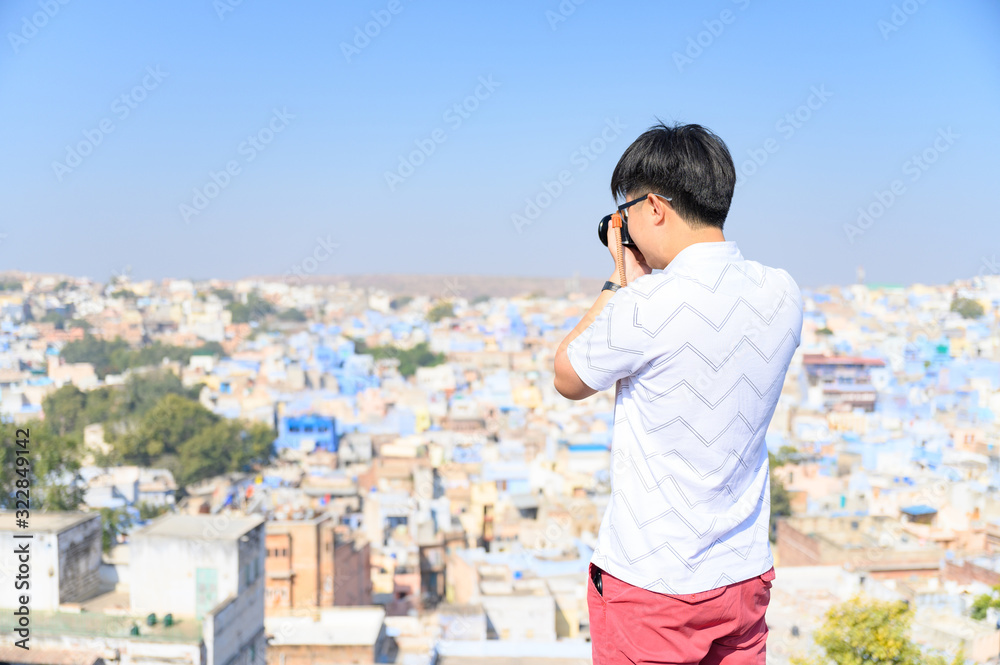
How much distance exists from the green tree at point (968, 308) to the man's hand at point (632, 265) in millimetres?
32977

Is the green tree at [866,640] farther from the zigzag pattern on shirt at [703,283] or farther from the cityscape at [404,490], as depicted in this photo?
the zigzag pattern on shirt at [703,283]

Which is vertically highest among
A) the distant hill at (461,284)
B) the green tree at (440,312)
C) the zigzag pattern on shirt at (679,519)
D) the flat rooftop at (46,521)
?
the distant hill at (461,284)

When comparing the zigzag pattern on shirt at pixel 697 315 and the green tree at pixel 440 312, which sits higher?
the green tree at pixel 440 312

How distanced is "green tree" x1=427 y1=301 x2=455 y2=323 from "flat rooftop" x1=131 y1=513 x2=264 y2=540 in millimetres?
36595

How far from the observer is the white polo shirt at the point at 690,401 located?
2.37ft

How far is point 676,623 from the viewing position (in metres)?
0.75

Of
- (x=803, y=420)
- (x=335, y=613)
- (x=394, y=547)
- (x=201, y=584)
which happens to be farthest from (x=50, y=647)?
(x=803, y=420)

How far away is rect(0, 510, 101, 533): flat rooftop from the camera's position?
434cm

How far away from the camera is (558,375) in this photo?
0.77 meters

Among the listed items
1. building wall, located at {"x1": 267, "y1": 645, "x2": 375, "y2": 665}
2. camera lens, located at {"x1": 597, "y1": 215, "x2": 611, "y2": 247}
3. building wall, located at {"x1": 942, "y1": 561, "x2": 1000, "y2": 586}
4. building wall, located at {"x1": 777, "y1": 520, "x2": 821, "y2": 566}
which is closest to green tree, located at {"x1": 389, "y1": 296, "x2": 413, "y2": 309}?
building wall, located at {"x1": 777, "y1": 520, "x2": 821, "y2": 566}

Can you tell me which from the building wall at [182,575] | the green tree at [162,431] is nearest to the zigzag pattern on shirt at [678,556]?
the building wall at [182,575]

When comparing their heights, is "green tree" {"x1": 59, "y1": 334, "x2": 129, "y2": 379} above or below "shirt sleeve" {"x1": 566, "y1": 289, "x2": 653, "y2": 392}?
above

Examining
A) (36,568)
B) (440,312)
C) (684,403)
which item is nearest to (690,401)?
(684,403)

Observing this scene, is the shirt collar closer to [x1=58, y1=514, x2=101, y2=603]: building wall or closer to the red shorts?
the red shorts
